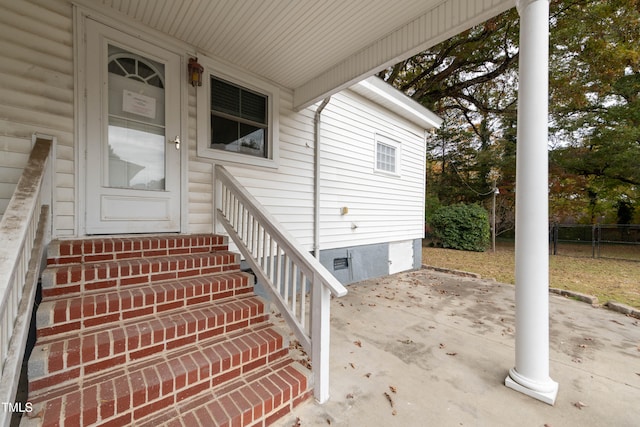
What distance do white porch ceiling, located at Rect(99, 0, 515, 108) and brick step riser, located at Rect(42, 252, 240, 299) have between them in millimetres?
2426

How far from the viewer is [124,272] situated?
217 centimetres

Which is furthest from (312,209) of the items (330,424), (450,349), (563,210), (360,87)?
(563,210)

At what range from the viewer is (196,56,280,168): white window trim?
3256mm

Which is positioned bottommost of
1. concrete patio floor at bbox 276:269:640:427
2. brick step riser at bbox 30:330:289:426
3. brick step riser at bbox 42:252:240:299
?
concrete patio floor at bbox 276:269:640:427

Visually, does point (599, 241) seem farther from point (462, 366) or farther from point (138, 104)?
point (138, 104)

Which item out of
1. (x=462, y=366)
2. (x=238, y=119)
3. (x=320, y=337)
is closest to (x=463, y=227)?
(x=462, y=366)

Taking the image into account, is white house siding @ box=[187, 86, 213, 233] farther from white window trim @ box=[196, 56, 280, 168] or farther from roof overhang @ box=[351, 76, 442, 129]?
roof overhang @ box=[351, 76, 442, 129]

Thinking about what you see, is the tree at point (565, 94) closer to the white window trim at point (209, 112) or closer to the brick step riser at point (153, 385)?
the white window trim at point (209, 112)

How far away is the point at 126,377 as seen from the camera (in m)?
1.59

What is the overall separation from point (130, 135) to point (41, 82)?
28.9 inches

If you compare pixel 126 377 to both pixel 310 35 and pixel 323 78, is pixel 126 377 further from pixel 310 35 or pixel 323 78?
pixel 323 78

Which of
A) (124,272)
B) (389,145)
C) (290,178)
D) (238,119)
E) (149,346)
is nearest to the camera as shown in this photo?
(149,346)

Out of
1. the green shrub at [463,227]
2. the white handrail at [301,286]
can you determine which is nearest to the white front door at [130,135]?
the white handrail at [301,286]

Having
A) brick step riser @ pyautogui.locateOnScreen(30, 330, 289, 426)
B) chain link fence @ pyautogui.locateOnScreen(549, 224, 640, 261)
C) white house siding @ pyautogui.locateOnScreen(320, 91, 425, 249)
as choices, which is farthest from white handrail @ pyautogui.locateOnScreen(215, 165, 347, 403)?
chain link fence @ pyautogui.locateOnScreen(549, 224, 640, 261)
